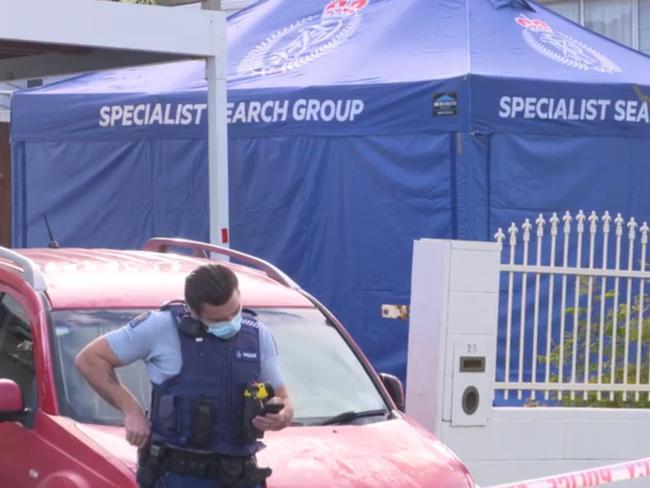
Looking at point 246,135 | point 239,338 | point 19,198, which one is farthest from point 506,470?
point 19,198

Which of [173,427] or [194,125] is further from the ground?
[194,125]

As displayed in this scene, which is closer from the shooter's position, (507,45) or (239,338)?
(239,338)

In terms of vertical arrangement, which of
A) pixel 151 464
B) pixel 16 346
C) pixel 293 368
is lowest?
pixel 151 464

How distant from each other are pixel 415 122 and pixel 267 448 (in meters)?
6.29

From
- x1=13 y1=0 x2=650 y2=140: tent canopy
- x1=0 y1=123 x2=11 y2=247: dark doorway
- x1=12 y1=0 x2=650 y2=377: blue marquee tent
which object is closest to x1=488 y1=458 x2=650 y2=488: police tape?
x1=12 y1=0 x2=650 y2=377: blue marquee tent

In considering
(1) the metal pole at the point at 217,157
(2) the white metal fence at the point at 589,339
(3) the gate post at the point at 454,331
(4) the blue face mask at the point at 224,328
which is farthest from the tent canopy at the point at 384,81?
(4) the blue face mask at the point at 224,328

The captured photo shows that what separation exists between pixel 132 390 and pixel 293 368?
0.79m

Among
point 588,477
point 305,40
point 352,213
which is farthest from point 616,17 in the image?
point 588,477

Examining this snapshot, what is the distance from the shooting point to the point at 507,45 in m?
12.1

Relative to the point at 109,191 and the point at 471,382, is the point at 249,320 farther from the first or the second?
the point at 109,191

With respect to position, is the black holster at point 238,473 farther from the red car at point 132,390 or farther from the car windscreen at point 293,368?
the car windscreen at point 293,368

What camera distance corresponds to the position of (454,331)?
7926 millimetres

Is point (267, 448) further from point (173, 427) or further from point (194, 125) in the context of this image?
point (194, 125)

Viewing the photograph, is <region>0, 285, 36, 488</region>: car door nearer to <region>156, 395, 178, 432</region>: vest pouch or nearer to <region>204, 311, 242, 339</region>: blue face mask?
<region>156, 395, 178, 432</region>: vest pouch
